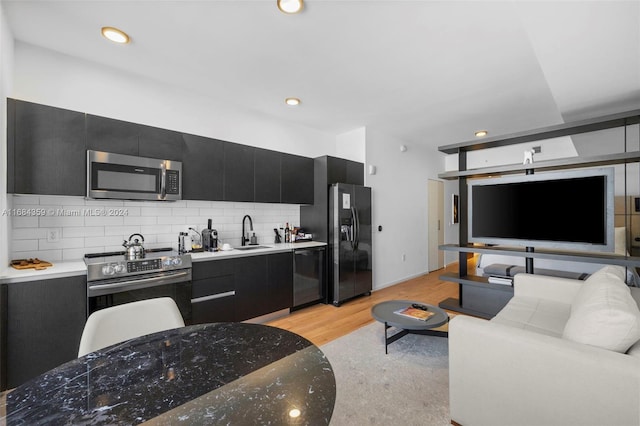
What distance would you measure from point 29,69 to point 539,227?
503cm

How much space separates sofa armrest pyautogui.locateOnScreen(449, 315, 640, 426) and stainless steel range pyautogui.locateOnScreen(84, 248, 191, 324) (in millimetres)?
2272

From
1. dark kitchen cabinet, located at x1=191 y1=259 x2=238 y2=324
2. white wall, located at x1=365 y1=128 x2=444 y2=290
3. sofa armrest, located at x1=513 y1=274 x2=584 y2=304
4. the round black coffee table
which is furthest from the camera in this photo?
white wall, located at x1=365 y1=128 x2=444 y2=290

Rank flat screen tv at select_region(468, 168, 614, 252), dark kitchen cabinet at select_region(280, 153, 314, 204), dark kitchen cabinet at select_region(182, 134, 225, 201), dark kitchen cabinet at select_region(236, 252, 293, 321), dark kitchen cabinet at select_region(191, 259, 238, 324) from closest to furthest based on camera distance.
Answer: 1. flat screen tv at select_region(468, 168, 614, 252)
2. dark kitchen cabinet at select_region(191, 259, 238, 324)
3. dark kitchen cabinet at select_region(182, 134, 225, 201)
4. dark kitchen cabinet at select_region(236, 252, 293, 321)
5. dark kitchen cabinet at select_region(280, 153, 314, 204)

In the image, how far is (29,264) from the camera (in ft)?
7.09

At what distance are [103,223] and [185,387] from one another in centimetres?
253

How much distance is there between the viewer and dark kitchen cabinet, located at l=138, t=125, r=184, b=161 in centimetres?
266

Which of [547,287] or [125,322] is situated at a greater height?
[125,322]

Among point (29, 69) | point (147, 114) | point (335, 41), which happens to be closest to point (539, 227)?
point (335, 41)

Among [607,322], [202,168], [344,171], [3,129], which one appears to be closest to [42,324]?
[3,129]

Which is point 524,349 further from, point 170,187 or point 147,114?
point 147,114

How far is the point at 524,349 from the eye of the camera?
4.54ft

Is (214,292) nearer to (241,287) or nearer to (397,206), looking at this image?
(241,287)

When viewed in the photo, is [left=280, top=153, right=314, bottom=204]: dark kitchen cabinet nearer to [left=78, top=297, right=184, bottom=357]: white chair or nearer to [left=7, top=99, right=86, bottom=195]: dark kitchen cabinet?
[left=7, top=99, right=86, bottom=195]: dark kitchen cabinet

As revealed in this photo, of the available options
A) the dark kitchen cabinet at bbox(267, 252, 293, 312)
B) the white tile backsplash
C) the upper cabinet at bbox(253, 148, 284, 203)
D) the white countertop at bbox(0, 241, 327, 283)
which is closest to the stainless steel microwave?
the white tile backsplash
